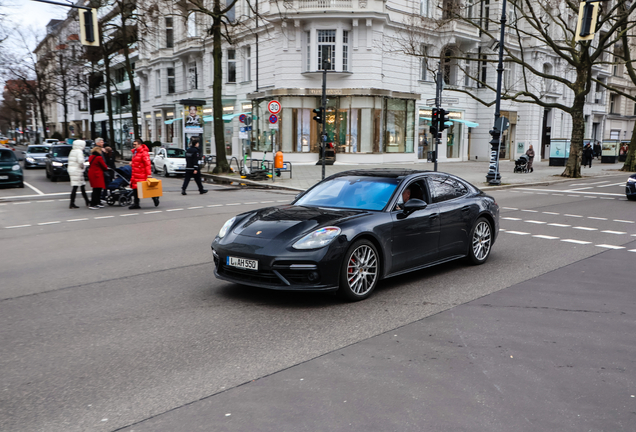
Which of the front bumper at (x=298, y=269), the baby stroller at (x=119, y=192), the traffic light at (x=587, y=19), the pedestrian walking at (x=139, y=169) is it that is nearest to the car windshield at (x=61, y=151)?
the baby stroller at (x=119, y=192)

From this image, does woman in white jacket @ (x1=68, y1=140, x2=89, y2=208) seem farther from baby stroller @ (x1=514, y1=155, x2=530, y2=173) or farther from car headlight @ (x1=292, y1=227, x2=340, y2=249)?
baby stroller @ (x1=514, y1=155, x2=530, y2=173)

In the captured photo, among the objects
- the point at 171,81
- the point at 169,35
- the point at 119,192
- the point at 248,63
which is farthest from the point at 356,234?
the point at 169,35

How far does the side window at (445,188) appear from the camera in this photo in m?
7.39

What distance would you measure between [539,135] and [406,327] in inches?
1749

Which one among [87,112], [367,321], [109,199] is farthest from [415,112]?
[87,112]

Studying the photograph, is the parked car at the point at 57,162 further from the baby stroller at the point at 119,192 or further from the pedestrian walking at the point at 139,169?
the pedestrian walking at the point at 139,169

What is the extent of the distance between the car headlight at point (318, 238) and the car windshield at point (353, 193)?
93cm

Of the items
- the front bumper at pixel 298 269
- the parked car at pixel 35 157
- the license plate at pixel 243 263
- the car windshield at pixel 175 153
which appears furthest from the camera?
the parked car at pixel 35 157

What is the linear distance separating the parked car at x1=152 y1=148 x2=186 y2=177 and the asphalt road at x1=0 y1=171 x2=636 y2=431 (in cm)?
1628

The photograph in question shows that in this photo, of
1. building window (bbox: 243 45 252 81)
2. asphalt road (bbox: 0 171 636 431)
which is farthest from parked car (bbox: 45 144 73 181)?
building window (bbox: 243 45 252 81)

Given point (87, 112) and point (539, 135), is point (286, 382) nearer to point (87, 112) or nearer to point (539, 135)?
point (539, 135)

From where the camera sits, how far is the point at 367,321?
5.41 m

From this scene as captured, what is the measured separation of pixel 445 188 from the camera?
25.0ft

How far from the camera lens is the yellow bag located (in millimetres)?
14430
